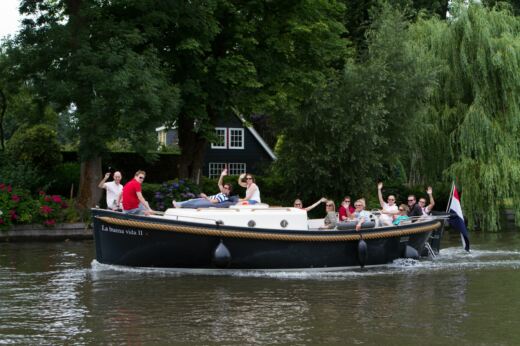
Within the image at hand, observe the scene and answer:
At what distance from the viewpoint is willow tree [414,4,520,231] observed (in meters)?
32.6

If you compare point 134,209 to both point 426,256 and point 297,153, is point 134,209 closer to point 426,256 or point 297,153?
point 426,256

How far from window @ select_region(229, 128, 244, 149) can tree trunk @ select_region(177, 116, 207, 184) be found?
663 inches

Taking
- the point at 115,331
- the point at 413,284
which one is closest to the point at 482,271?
the point at 413,284

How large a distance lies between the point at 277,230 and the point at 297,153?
55.3 feet

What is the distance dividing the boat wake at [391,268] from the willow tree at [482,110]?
25.5 feet

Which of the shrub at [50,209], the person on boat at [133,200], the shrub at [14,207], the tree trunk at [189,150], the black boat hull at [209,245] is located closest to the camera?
the black boat hull at [209,245]

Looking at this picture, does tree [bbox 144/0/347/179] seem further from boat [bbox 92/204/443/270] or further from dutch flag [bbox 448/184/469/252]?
boat [bbox 92/204/443/270]

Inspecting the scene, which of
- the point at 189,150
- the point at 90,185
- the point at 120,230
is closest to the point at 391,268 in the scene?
the point at 120,230

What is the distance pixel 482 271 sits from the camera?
805 inches

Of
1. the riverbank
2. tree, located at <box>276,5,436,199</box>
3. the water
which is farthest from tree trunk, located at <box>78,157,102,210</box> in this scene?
the water

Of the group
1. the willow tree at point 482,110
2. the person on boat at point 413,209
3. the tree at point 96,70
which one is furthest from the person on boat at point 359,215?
the willow tree at point 482,110

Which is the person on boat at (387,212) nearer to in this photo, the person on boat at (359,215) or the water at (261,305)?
the person on boat at (359,215)

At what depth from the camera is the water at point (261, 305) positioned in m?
12.4

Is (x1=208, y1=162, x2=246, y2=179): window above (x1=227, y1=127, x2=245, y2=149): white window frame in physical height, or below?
below
